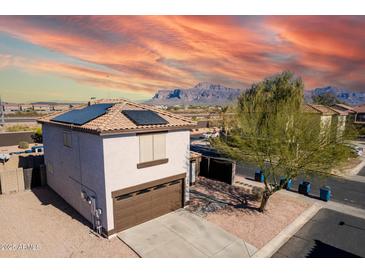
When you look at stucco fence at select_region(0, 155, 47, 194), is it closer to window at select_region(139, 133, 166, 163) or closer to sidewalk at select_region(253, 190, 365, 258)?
window at select_region(139, 133, 166, 163)

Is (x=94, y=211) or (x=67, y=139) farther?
(x=67, y=139)

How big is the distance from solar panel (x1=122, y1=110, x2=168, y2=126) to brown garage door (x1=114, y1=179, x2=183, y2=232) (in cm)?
363

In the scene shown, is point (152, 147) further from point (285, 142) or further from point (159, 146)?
point (285, 142)

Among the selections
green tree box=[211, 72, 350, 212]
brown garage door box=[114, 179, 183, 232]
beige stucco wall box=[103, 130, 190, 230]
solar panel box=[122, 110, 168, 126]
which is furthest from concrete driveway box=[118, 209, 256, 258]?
solar panel box=[122, 110, 168, 126]

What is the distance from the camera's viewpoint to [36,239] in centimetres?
1080

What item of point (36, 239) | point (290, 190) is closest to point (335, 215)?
point (290, 190)

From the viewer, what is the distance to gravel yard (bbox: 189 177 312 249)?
11.8 m

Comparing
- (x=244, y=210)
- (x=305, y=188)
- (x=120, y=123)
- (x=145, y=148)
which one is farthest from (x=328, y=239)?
(x=120, y=123)

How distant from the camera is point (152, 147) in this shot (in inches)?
473

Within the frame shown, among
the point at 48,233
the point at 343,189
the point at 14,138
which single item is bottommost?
the point at 343,189

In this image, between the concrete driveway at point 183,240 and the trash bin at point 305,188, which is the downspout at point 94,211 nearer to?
the concrete driveway at point 183,240

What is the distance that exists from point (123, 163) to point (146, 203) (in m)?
2.91

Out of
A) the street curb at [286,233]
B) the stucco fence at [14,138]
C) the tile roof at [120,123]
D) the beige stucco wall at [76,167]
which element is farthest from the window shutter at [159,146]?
the stucco fence at [14,138]

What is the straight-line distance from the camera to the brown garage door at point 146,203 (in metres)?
11.4
